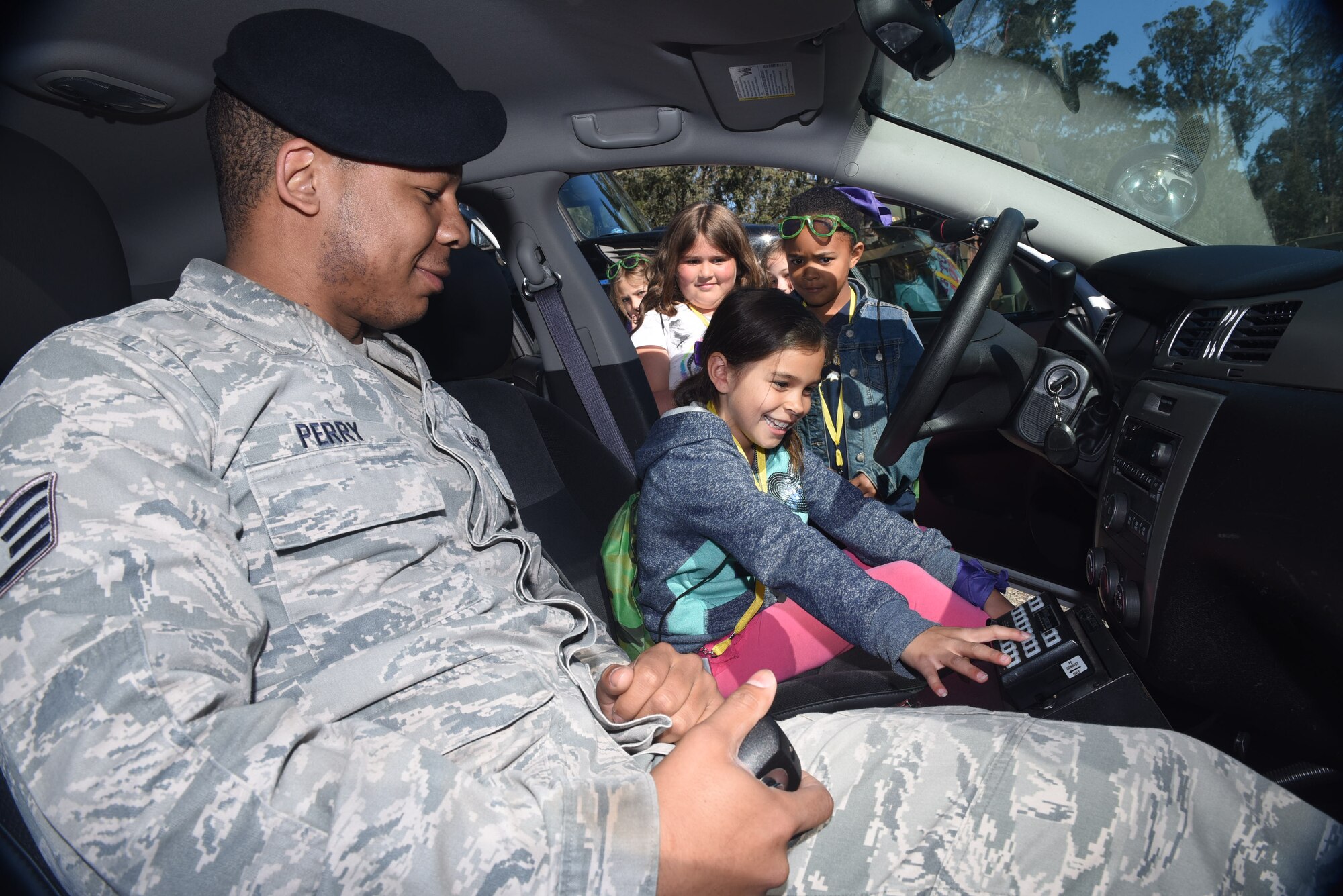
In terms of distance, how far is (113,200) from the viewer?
5.51 feet

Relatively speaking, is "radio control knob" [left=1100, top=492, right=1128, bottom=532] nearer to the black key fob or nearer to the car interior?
the car interior

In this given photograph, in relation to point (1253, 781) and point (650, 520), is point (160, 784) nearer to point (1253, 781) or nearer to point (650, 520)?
point (650, 520)

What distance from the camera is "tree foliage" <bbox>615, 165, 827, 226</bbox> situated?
8.52m

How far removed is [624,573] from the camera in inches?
62.4

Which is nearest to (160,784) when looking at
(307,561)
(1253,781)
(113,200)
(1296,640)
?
(307,561)

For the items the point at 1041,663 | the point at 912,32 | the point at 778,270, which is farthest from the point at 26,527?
the point at 778,270

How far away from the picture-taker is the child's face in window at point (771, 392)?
1.68m

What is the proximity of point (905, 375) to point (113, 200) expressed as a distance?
1.94 meters

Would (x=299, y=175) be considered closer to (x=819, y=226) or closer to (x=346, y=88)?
(x=346, y=88)

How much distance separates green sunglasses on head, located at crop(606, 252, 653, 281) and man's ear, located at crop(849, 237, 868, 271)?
4.29ft

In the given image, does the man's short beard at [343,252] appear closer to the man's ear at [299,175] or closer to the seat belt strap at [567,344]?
the man's ear at [299,175]

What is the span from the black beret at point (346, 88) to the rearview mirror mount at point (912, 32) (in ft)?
2.23

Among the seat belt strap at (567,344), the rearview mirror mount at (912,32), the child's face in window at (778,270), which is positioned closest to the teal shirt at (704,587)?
the rearview mirror mount at (912,32)

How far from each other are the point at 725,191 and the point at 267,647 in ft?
29.2
